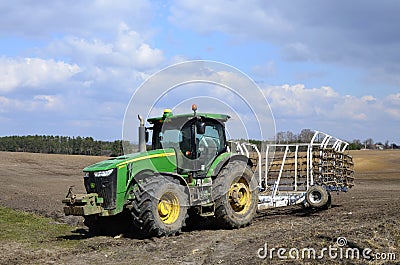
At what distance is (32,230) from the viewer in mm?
12812

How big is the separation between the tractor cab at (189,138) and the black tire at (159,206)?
767mm

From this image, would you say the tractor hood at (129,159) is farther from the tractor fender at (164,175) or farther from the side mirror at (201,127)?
the side mirror at (201,127)

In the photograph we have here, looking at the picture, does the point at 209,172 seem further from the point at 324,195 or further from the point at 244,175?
the point at 324,195

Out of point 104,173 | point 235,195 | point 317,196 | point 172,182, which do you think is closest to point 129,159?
point 104,173

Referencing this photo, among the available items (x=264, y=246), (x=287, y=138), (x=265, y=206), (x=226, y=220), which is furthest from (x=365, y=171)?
(x=264, y=246)

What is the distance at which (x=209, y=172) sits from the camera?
1238 centimetres

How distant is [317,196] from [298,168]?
1.60 m

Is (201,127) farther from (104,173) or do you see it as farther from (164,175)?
Result: (104,173)

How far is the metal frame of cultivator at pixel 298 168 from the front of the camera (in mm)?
15102

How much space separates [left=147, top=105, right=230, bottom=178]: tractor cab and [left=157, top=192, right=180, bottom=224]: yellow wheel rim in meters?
0.87

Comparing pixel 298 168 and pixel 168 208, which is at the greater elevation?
pixel 298 168

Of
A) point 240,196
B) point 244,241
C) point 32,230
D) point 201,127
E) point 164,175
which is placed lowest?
point 32,230

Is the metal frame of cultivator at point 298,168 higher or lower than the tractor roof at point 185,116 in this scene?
lower

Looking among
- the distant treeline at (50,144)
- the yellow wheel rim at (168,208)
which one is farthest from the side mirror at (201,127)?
the distant treeline at (50,144)
